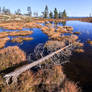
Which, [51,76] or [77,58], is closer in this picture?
[51,76]

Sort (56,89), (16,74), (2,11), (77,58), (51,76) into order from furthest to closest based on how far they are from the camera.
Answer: (2,11) < (77,58) < (51,76) < (16,74) < (56,89)

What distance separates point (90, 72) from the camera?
Result: 26.5 ft

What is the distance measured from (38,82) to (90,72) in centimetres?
608

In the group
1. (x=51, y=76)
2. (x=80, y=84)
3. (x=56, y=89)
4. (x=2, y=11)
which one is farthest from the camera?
(x=2, y=11)

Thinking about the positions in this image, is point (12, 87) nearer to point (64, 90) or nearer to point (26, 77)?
point (26, 77)

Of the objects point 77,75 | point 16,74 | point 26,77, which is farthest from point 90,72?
point 16,74

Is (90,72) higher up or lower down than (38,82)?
lower down

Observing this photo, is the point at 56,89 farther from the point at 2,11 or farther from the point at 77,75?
the point at 2,11

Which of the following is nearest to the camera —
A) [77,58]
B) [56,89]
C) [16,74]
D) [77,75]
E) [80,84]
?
[56,89]

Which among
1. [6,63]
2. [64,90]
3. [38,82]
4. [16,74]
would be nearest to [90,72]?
[64,90]

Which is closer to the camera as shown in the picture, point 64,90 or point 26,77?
point 64,90

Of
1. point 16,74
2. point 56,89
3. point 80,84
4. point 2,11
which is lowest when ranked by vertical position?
point 80,84

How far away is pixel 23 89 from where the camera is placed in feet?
15.5

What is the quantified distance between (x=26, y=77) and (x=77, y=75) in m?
5.29
